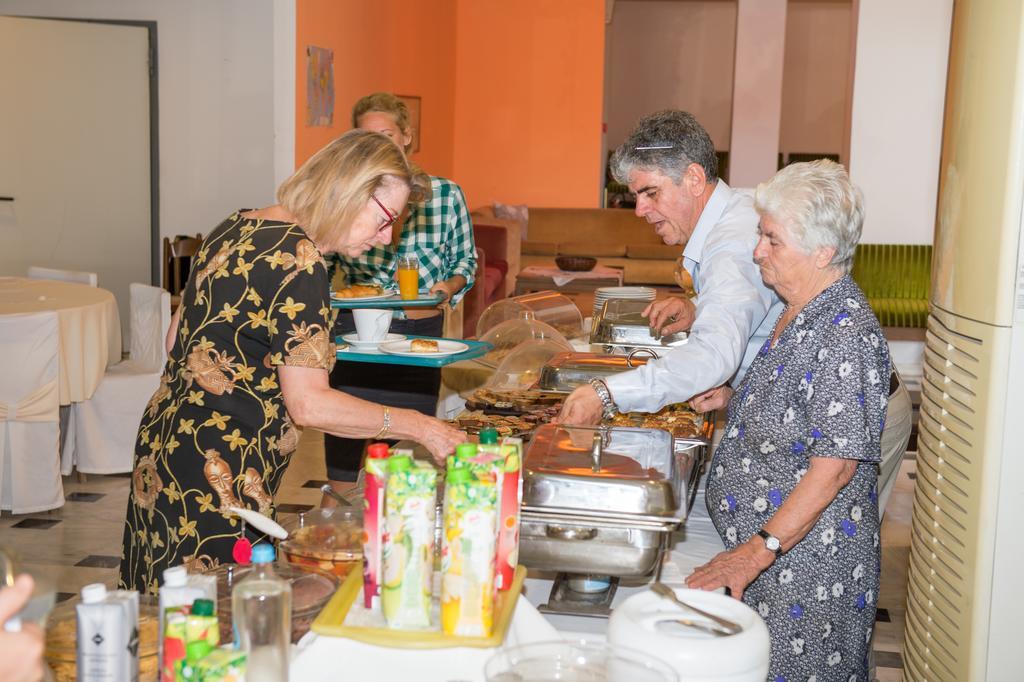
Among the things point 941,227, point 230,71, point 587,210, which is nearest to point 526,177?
point 587,210

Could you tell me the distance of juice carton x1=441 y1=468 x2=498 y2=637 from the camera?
1.35 meters

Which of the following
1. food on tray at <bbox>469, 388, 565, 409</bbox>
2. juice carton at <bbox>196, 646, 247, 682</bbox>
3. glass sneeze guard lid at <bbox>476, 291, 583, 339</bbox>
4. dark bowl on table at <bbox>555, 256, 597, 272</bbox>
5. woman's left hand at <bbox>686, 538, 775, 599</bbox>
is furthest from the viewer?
dark bowl on table at <bbox>555, 256, 597, 272</bbox>

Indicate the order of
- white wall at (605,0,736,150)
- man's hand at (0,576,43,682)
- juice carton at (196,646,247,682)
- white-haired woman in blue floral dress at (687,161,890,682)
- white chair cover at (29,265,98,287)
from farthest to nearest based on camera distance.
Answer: white wall at (605,0,736,150) < white chair cover at (29,265,98,287) < white-haired woman in blue floral dress at (687,161,890,682) < juice carton at (196,646,247,682) < man's hand at (0,576,43,682)

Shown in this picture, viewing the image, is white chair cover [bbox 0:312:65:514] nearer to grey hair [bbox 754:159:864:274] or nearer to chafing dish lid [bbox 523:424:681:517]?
chafing dish lid [bbox 523:424:681:517]

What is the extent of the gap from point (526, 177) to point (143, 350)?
6.53 meters

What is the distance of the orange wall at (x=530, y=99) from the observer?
11.0 m

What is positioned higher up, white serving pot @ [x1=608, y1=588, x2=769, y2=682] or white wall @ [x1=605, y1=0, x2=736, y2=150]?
white wall @ [x1=605, y1=0, x2=736, y2=150]

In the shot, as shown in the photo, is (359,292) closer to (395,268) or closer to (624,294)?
(395,268)

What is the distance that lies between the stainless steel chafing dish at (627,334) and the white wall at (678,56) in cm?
1300

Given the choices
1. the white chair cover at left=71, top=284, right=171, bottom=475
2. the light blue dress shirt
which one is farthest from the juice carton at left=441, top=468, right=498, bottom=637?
the white chair cover at left=71, top=284, right=171, bottom=475

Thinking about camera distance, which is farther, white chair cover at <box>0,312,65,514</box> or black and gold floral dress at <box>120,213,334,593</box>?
white chair cover at <box>0,312,65,514</box>

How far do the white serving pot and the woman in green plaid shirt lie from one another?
224cm

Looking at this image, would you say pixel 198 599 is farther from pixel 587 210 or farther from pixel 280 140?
pixel 587 210

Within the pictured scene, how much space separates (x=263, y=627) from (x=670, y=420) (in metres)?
1.56
